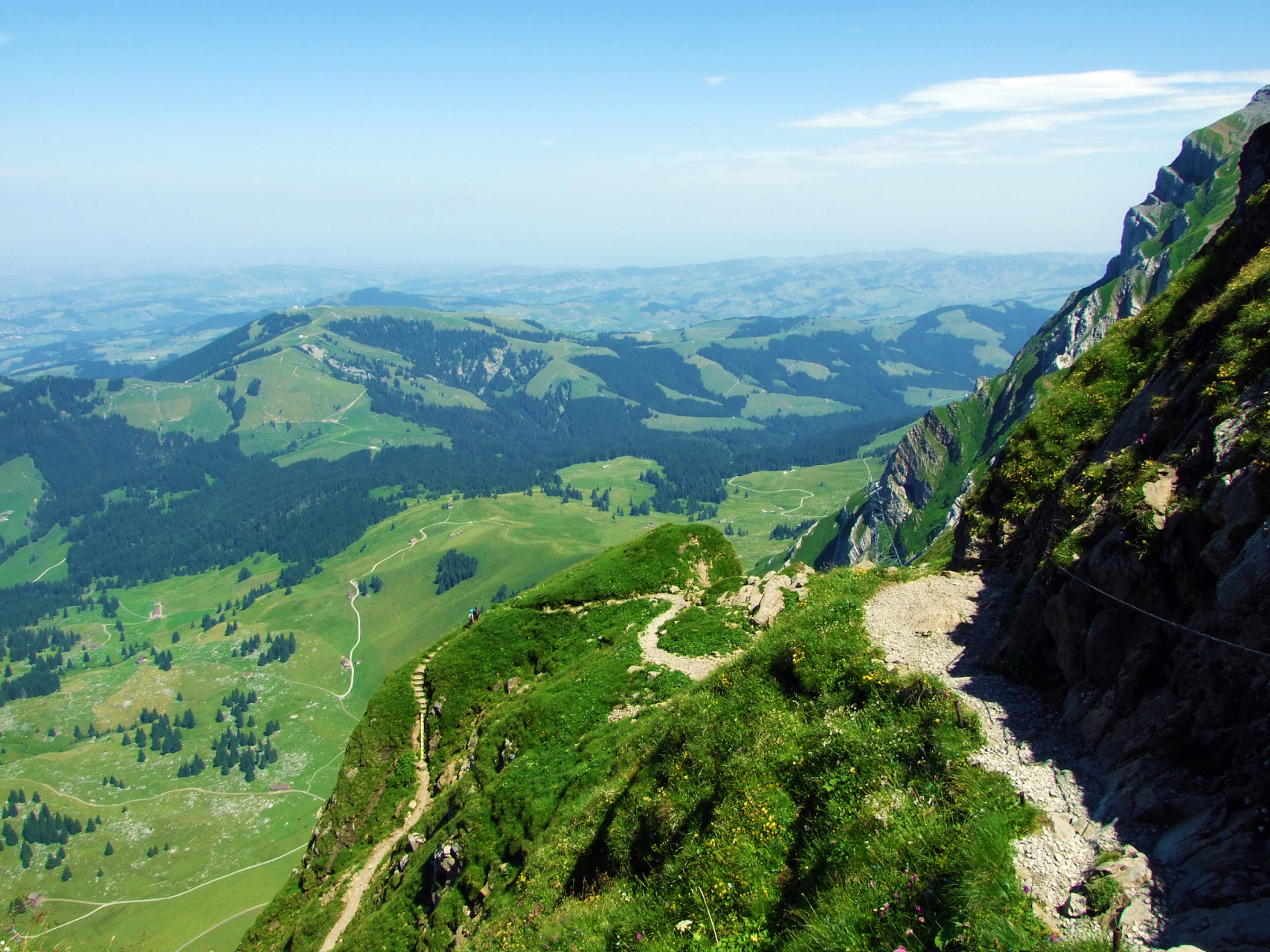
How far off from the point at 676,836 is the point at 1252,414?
18820 millimetres

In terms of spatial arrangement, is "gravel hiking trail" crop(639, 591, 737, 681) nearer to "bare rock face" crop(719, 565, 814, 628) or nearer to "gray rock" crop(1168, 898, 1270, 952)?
"bare rock face" crop(719, 565, 814, 628)

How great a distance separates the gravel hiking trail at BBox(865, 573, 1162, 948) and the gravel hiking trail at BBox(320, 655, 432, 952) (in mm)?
31401

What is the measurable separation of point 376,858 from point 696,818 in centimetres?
3018

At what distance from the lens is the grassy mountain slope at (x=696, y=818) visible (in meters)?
13.9

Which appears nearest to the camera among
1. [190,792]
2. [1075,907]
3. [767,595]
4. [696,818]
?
[1075,907]

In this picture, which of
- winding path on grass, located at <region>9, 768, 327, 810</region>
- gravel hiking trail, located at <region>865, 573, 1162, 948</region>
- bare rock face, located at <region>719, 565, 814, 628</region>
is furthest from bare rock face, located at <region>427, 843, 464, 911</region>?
winding path on grass, located at <region>9, 768, 327, 810</region>

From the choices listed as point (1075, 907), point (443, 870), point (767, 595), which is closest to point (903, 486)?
point (767, 595)

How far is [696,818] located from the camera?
65.2 ft

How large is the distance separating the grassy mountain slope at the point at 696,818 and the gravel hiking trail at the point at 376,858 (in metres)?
0.67

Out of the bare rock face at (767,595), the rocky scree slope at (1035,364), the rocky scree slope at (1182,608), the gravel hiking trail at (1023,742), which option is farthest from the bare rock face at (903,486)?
the rocky scree slope at (1182,608)

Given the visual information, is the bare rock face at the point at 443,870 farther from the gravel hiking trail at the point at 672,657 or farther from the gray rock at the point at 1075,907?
the gray rock at the point at 1075,907

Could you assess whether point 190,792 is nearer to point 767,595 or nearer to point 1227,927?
point 767,595

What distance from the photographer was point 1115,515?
753 inches

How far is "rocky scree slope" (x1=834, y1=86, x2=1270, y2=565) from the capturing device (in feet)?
483
